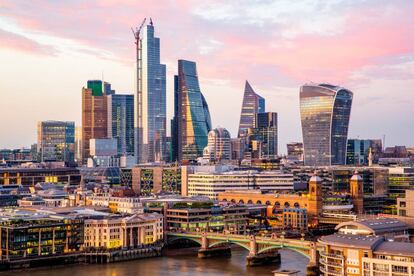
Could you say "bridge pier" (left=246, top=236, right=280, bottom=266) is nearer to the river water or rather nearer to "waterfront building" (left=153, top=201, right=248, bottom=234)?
the river water

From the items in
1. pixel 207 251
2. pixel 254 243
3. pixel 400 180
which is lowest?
pixel 207 251

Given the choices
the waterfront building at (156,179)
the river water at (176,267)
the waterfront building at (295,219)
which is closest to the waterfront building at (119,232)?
the river water at (176,267)

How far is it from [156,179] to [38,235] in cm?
9117

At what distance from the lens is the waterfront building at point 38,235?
83.8 m

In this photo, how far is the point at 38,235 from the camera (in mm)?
85625

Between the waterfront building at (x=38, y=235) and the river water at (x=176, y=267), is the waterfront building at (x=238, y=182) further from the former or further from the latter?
the waterfront building at (x=38, y=235)

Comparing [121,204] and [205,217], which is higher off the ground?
[121,204]

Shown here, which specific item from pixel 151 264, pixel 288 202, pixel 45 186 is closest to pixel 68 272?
pixel 151 264

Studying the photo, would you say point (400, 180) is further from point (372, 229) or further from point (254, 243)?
point (372, 229)

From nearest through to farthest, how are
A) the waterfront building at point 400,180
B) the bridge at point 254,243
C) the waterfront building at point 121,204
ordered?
1. the bridge at point 254,243
2. the waterfront building at point 121,204
3. the waterfront building at point 400,180

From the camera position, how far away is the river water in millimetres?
77250

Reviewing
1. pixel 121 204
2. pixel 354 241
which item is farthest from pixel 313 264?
pixel 121 204

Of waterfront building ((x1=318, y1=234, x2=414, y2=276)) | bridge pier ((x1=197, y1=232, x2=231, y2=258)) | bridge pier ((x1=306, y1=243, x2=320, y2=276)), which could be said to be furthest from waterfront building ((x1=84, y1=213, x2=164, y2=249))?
waterfront building ((x1=318, y1=234, x2=414, y2=276))

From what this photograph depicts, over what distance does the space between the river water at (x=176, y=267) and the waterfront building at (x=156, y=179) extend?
81.6 meters
